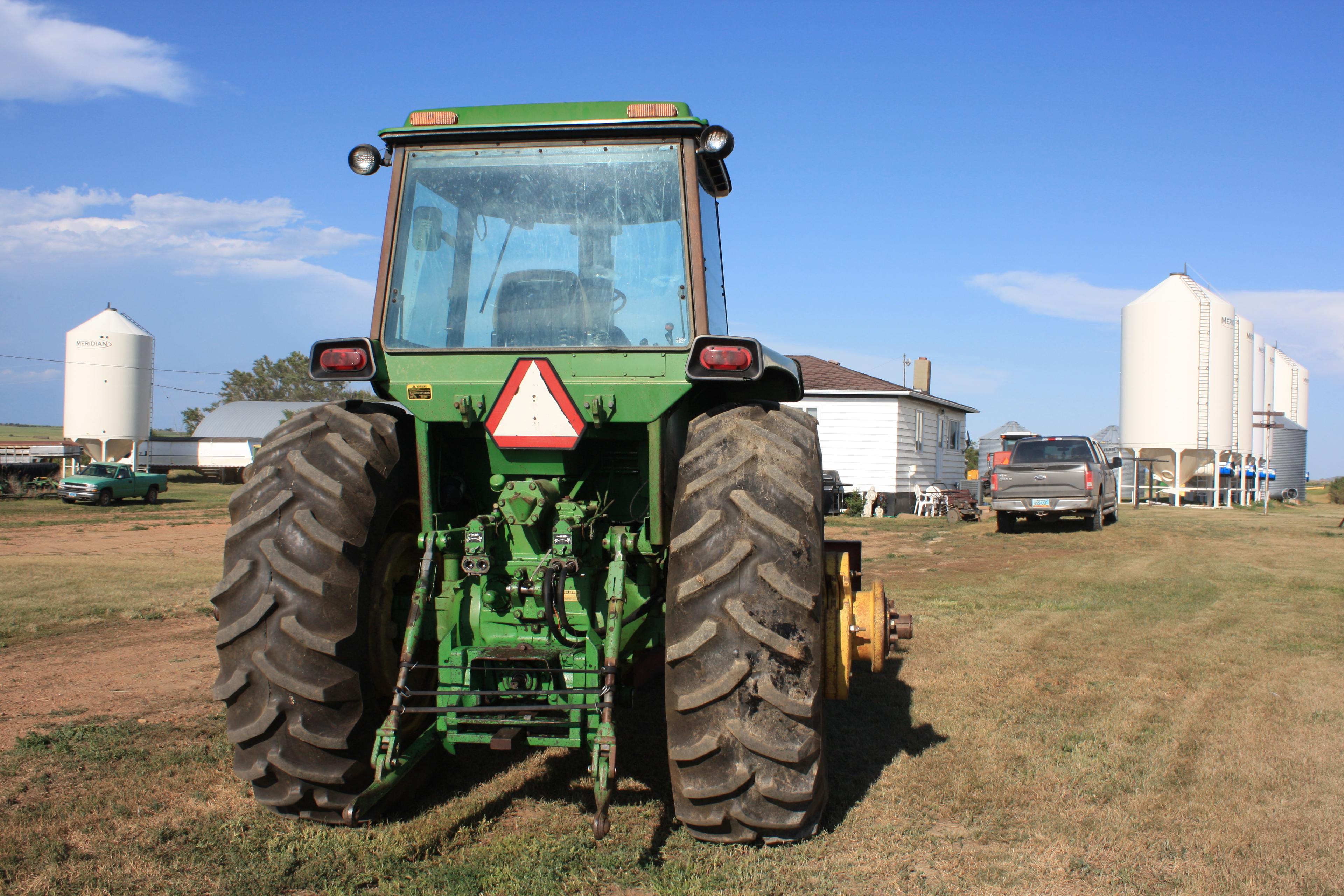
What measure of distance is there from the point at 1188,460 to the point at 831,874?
3244cm

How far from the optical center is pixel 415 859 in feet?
11.5

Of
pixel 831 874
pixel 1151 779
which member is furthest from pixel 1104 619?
pixel 831 874

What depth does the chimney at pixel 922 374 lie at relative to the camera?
1357 inches

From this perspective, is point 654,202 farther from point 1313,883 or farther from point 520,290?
point 1313,883

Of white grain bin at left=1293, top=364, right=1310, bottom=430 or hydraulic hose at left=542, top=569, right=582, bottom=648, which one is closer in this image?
hydraulic hose at left=542, top=569, right=582, bottom=648

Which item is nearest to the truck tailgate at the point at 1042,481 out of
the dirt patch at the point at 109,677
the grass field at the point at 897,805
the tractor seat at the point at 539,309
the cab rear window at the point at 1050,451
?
the cab rear window at the point at 1050,451

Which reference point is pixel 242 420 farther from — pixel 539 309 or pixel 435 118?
pixel 539 309

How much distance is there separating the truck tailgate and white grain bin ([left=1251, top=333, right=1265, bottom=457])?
2284 cm

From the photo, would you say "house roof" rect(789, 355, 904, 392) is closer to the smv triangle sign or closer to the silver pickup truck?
the silver pickup truck

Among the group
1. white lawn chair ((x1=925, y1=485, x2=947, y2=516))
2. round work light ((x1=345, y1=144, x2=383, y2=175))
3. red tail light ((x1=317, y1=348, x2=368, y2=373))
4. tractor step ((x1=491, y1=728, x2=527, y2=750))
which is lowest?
tractor step ((x1=491, y1=728, x2=527, y2=750))

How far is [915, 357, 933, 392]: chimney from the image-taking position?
113 ft

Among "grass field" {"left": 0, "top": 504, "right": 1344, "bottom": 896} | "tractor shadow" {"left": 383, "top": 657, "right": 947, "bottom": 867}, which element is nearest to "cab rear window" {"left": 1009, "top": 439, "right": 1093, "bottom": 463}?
"grass field" {"left": 0, "top": 504, "right": 1344, "bottom": 896}

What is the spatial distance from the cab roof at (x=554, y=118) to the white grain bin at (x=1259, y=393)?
3911 cm

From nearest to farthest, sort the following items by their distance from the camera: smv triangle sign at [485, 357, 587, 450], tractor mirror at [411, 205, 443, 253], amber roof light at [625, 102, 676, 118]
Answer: smv triangle sign at [485, 357, 587, 450], amber roof light at [625, 102, 676, 118], tractor mirror at [411, 205, 443, 253]
